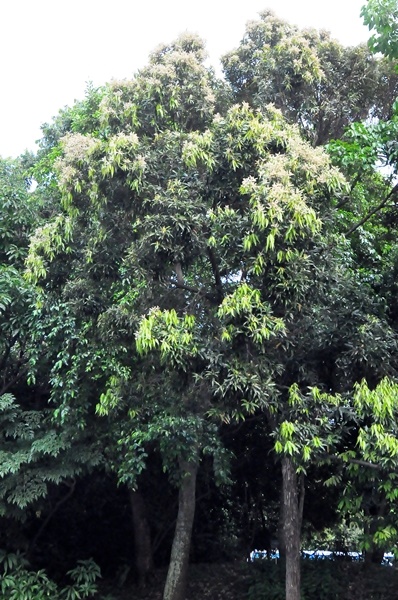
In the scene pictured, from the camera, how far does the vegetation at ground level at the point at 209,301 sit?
649 centimetres

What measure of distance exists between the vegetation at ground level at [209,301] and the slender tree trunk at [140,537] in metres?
0.04

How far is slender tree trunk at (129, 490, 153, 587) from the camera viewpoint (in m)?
11.0

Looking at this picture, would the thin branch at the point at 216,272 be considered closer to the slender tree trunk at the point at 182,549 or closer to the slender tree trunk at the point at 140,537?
the slender tree trunk at the point at 182,549

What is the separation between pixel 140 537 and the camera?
11102 mm

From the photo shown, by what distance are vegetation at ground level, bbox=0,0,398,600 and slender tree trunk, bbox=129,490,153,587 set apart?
35 mm

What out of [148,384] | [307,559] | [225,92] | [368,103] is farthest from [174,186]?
[307,559]

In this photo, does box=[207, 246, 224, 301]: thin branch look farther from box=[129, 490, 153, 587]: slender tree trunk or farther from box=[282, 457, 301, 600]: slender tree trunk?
box=[129, 490, 153, 587]: slender tree trunk

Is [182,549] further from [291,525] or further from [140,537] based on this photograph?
[140,537]

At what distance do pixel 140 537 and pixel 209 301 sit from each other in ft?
17.1

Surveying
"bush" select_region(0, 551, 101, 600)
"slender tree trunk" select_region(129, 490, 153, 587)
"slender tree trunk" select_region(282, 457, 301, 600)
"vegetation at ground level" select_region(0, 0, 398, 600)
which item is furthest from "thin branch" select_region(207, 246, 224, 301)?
"slender tree trunk" select_region(129, 490, 153, 587)

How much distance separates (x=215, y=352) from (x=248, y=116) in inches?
101

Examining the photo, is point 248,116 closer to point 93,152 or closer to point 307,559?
point 93,152

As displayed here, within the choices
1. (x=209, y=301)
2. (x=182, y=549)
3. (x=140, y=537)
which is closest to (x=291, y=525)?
(x=182, y=549)

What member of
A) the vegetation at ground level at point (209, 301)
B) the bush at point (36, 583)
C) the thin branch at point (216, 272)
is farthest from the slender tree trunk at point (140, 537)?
the thin branch at point (216, 272)
